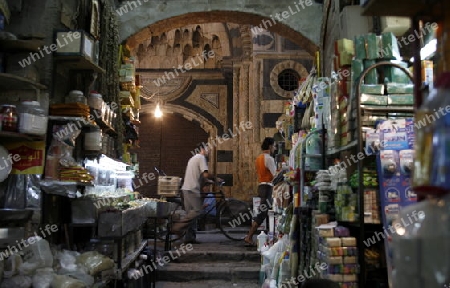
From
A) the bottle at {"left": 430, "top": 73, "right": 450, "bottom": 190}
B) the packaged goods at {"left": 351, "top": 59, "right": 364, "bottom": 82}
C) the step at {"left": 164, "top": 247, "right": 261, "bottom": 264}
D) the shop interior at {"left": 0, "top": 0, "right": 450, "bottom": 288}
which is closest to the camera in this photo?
the bottle at {"left": 430, "top": 73, "right": 450, "bottom": 190}

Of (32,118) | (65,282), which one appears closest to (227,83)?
(32,118)

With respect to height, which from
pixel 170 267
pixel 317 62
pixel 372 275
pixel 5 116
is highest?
pixel 317 62

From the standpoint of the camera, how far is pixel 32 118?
4.22 meters

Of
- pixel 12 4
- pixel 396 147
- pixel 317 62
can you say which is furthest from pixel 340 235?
pixel 12 4

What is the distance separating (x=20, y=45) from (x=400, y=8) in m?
3.90

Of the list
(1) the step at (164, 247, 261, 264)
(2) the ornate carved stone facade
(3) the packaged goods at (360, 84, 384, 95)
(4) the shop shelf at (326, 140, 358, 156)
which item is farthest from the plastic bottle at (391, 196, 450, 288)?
(2) the ornate carved stone facade

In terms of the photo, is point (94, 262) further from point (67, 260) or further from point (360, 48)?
point (360, 48)

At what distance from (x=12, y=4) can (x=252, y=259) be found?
500 centimetres

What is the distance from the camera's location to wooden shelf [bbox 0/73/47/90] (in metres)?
4.16

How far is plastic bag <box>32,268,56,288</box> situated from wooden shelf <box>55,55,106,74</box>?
2241 millimetres

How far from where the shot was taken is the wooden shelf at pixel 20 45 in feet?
14.3

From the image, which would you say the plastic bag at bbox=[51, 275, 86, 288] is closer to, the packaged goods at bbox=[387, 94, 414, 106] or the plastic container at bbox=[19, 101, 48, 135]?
the plastic container at bbox=[19, 101, 48, 135]

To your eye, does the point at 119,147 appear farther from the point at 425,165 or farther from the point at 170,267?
the point at 425,165

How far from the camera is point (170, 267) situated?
265 inches
